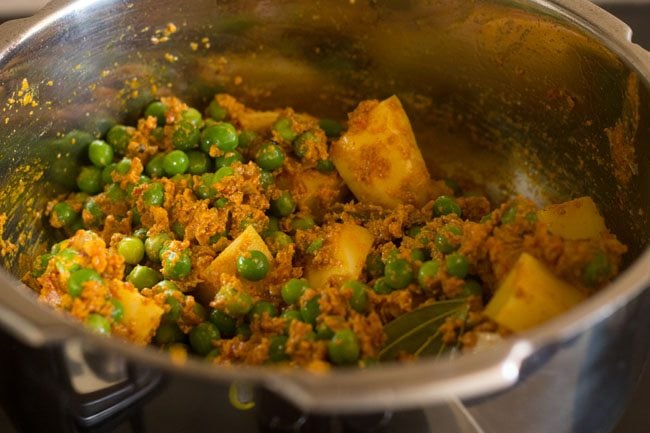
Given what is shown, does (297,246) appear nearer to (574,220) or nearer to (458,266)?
(458,266)

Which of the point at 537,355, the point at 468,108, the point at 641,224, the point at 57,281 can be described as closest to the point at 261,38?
the point at 468,108

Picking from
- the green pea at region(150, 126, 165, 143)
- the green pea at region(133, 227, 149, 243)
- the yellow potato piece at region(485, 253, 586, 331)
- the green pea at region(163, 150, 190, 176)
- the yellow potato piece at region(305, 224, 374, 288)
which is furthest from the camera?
the green pea at region(150, 126, 165, 143)

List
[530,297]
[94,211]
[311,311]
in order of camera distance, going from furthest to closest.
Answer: [94,211] → [311,311] → [530,297]

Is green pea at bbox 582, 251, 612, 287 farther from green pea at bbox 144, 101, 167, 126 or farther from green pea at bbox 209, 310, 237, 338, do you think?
green pea at bbox 144, 101, 167, 126

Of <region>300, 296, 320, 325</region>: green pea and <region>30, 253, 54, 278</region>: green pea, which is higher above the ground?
<region>30, 253, 54, 278</region>: green pea

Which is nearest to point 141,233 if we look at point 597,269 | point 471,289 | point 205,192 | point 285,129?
point 205,192

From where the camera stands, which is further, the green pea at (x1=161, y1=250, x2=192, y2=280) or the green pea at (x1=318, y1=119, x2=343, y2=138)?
the green pea at (x1=318, y1=119, x2=343, y2=138)

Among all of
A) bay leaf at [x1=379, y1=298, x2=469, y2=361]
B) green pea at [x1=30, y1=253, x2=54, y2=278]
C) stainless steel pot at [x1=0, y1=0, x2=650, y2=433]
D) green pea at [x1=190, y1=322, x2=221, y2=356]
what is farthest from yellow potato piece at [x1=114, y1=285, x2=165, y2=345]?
bay leaf at [x1=379, y1=298, x2=469, y2=361]

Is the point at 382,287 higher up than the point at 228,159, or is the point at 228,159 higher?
the point at 228,159

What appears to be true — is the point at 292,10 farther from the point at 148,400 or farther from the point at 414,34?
the point at 148,400
